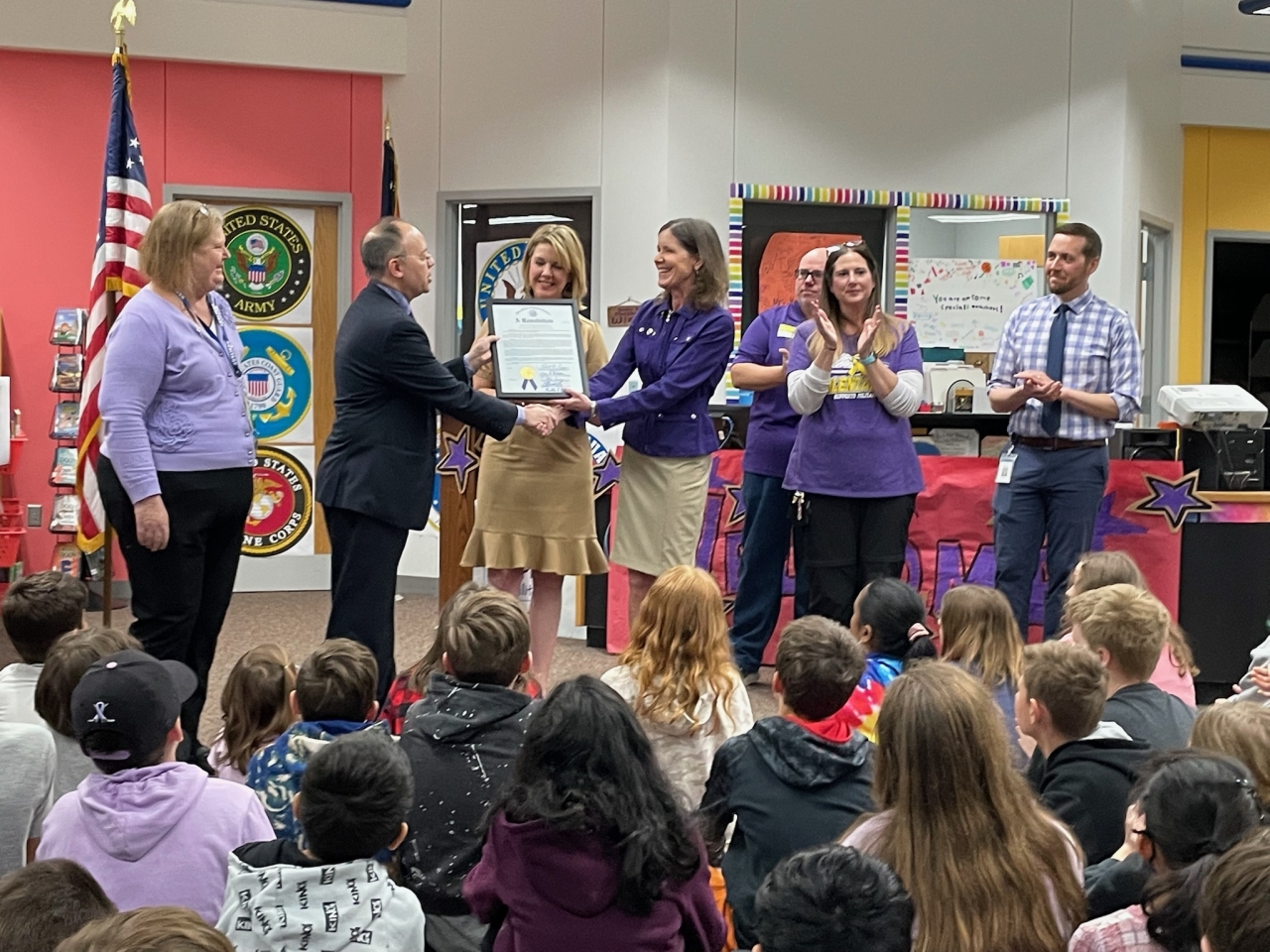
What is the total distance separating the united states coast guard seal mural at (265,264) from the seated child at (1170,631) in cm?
518

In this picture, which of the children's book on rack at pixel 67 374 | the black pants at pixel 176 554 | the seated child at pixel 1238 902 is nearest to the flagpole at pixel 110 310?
the black pants at pixel 176 554

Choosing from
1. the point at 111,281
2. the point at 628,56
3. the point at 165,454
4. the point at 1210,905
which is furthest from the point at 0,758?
the point at 628,56

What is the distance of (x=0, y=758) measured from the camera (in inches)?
97.3

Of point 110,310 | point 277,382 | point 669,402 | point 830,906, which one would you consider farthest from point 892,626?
point 277,382

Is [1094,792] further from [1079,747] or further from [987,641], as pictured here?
[987,641]

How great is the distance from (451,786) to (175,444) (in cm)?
162

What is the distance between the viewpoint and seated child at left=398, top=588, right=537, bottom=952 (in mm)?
2455

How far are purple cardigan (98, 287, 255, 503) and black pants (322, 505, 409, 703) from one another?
362 millimetres

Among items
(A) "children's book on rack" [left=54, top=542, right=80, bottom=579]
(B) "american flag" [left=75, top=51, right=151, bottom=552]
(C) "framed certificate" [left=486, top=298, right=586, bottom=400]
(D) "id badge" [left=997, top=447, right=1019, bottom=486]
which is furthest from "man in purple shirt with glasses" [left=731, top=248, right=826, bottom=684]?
(A) "children's book on rack" [left=54, top=542, right=80, bottom=579]

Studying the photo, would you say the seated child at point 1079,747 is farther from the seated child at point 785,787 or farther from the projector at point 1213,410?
the projector at point 1213,410

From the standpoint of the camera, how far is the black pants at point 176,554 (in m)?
3.70

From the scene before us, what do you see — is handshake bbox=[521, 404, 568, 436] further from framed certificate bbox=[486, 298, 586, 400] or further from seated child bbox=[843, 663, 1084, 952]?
seated child bbox=[843, 663, 1084, 952]

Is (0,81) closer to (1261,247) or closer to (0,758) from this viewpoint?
(0,758)

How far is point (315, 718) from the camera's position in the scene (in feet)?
9.08
